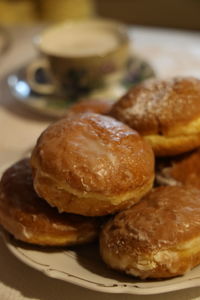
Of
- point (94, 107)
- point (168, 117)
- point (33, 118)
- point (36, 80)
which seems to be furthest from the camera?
point (36, 80)

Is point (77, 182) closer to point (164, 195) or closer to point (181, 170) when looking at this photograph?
point (164, 195)

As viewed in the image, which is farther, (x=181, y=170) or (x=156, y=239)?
(x=181, y=170)

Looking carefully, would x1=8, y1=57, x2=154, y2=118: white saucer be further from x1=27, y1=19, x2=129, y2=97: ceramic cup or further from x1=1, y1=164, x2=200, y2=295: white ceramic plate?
x1=1, y1=164, x2=200, y2=295: white ceramic plate

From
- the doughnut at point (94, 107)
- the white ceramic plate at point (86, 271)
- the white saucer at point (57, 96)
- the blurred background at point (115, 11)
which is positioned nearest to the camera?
the white ceramic plate at point (86, 271)

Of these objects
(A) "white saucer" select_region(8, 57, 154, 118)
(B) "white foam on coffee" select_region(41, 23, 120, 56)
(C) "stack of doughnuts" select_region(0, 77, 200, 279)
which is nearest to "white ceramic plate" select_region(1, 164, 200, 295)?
(C) "stack of doughnuts" select_region(0, 77, 200, 279)

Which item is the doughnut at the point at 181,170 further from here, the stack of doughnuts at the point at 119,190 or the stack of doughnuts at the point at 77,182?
the stack of doughnuts at the point at 77,182

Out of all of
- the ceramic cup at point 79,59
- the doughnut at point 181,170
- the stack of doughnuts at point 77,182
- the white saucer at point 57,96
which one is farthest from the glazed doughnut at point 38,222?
the ceramic cup at point 79,59

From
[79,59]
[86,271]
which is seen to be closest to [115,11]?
[79,59]
